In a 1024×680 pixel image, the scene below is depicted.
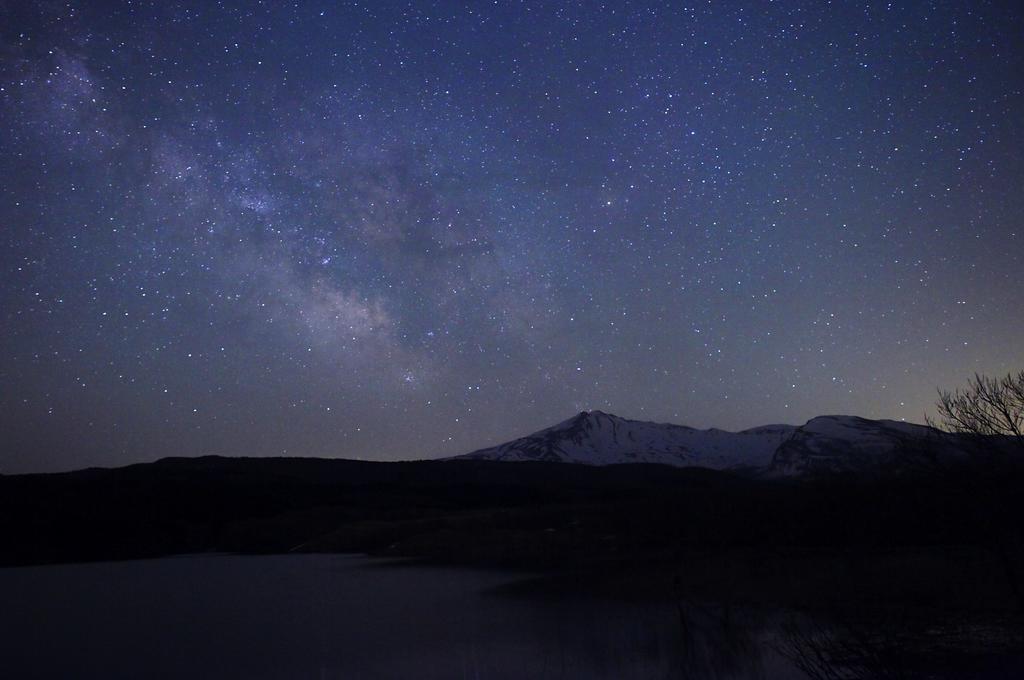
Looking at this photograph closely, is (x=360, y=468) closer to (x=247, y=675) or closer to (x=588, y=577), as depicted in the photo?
(x=588, y=577)

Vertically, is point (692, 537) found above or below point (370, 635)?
below

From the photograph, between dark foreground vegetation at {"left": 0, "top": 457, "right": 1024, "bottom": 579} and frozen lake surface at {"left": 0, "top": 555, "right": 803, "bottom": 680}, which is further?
dark foreground vegetation at {"left": 0, "top": 457, "right": 1024, "bottom": 579}

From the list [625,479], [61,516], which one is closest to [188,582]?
[61,516]

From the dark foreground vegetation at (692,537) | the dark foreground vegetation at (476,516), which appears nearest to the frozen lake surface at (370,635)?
the dark foreground vegetation at (692,537)

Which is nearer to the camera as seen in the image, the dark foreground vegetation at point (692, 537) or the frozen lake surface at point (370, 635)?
the frozen lake surface at point (370, 635)

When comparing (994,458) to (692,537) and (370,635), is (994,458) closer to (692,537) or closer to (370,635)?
(370,635)

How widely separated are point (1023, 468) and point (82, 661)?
3441cm

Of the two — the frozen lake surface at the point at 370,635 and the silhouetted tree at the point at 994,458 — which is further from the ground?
the silhouetted tree at the point at 994,458

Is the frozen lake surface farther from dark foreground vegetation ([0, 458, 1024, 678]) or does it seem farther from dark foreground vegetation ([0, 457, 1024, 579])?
dark foreground vegetation ([0, 457, 1024, 579])

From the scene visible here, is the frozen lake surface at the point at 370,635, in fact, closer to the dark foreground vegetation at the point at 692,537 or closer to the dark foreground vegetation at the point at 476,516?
the dark foreground vegetation at the point at 692,537

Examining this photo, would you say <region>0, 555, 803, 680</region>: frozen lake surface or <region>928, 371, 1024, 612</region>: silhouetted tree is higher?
<region>928, 371, 1024, 612</region>: silhouetted tree

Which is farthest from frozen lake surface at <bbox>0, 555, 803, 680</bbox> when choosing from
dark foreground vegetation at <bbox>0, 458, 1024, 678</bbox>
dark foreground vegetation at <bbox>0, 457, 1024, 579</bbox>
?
dark foreground vegetation at <bbox>0, 457, 1024, 579</bbox>

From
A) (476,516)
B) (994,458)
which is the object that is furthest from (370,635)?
(476,516)

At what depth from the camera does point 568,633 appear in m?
25.3
